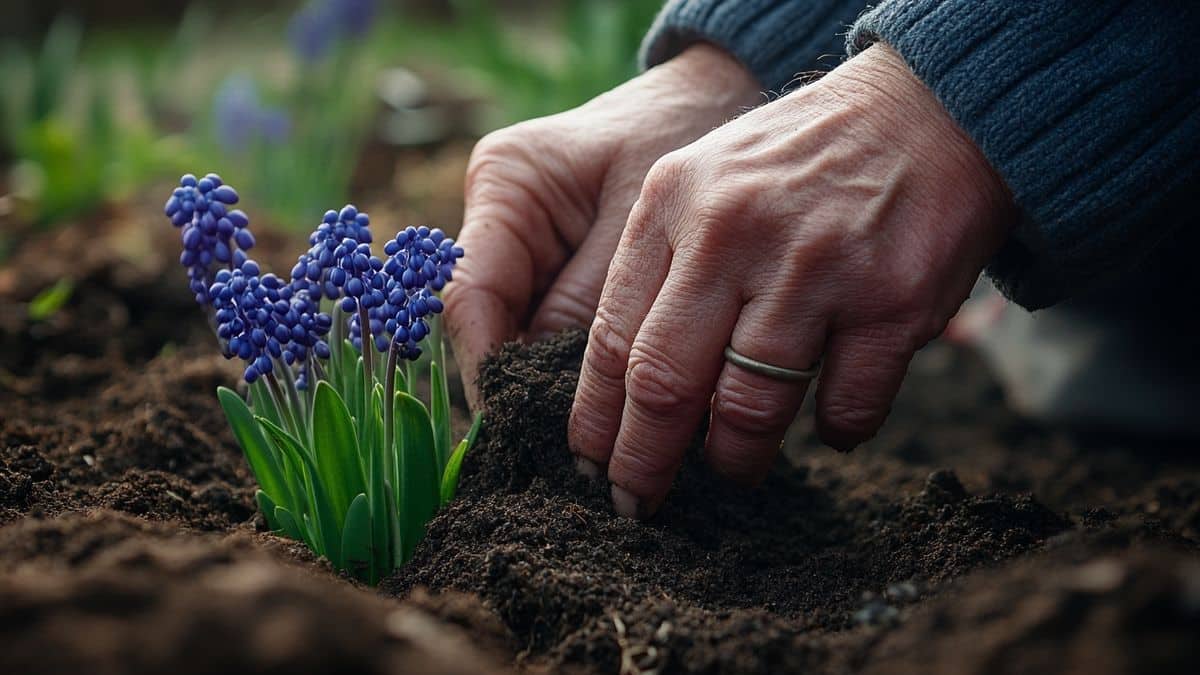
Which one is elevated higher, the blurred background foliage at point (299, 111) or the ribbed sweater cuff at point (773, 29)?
the ribbed sweater cuff at point (773, 29)

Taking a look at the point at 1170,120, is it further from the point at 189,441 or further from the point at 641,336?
the point at 189,441

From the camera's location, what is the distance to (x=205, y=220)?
1676 mm

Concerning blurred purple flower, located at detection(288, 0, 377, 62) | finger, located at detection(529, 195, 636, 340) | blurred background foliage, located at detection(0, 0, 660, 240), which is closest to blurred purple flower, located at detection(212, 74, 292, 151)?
blurred background foliage, located at detection(0, 0, 660, 240)

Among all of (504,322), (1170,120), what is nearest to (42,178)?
(504,322)

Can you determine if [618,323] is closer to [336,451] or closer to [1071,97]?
[336,451]

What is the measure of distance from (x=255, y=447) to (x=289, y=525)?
145 mm

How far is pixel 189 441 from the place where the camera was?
219 cm

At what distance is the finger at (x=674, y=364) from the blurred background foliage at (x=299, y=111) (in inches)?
112

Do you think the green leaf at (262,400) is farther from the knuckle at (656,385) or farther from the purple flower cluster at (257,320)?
the knuckle at (656,385)

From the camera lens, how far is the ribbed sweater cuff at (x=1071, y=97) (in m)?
1.61

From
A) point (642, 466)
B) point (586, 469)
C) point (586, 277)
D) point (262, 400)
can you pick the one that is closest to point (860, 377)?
point (642, 466)

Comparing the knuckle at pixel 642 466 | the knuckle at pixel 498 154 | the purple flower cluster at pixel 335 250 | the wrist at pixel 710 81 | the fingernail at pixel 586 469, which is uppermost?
the wrist at pixel 710 81

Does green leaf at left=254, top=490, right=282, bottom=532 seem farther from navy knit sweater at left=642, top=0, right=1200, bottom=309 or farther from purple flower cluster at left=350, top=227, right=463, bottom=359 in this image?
navy knit sweater at left=642, top=0, right=1200, bottom=309

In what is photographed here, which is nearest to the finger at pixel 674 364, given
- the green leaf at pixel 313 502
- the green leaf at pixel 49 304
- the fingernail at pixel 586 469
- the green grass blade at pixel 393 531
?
the fingernail at pixel 586 469
